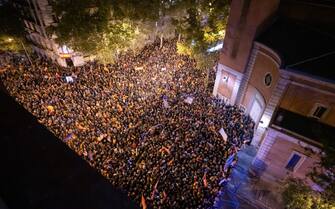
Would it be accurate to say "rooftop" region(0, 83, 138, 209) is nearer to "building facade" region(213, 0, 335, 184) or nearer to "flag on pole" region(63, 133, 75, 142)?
"flag on pole" region(63, 133, 75, 142)

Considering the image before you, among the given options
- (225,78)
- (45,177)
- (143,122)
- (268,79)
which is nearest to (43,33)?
(143,122)

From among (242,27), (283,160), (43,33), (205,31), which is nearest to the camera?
(283,160)

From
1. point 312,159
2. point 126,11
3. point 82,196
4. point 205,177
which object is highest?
point 82,196

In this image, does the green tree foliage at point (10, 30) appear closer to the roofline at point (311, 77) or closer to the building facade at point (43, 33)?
the building facade at point (43, 33)

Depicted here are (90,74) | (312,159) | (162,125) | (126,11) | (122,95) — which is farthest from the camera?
(126,11)

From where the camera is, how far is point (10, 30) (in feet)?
90.7

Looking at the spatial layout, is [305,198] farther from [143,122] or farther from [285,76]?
[143,122]

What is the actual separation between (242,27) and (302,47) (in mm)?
5540

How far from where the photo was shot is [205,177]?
15.3 m

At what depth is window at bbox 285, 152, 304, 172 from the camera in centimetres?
1580

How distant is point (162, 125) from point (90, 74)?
1241 cm

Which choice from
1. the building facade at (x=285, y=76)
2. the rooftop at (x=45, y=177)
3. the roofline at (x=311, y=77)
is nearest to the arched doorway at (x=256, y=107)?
the building facade at (x=285, y=76)

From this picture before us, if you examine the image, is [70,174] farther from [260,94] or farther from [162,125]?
[260,94]

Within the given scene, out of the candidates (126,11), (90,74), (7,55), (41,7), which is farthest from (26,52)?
(126,11)
